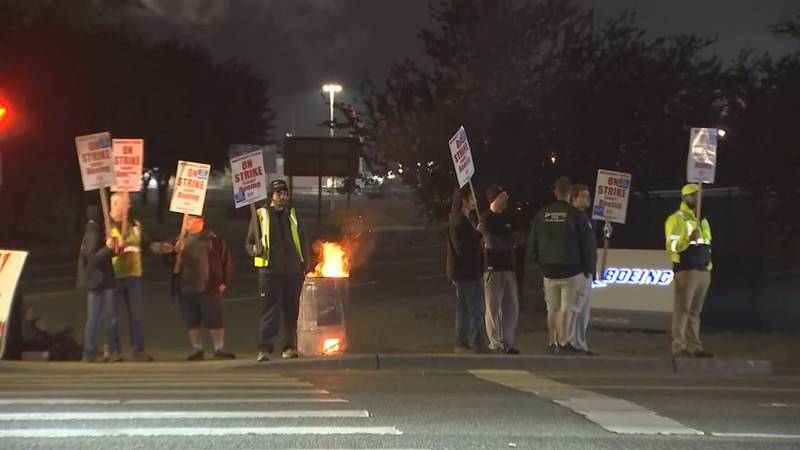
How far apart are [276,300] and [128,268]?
1.82 meters

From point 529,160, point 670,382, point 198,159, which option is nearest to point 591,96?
point 529,160

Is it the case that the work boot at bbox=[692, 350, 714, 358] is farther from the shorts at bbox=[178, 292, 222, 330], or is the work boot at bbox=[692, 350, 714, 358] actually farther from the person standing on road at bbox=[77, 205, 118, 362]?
the person standing on road at bbox=[77, 205, 118, 362]

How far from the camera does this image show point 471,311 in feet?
41.3

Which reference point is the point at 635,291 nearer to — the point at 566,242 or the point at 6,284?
the point at 566,242

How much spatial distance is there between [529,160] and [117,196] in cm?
820

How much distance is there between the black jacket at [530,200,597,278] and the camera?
1184 cm

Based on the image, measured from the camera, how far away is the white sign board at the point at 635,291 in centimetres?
1470

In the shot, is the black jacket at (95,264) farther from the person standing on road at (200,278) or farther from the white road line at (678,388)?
the white road line at (678,388)

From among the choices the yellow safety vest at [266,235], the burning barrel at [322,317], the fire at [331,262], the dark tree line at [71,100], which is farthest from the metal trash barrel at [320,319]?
the dark tree line at [71,100]

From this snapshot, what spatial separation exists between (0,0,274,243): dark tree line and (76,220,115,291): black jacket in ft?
60.3

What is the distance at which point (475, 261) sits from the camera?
1245 centimetres

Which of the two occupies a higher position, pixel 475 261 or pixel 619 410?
pixel 475 261

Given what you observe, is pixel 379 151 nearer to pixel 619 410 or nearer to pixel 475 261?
pixel 475 261

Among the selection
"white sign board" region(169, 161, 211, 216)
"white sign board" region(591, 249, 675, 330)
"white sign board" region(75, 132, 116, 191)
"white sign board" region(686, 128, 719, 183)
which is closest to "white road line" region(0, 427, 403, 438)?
"white sign board" region(75, 132, 116, 191)
